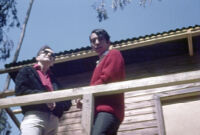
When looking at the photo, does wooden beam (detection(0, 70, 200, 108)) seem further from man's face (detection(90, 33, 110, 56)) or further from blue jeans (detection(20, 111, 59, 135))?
man's face (detection(90, 33, 110, 56))

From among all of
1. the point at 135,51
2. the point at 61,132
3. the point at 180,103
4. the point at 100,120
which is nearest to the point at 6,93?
the point at 61,132

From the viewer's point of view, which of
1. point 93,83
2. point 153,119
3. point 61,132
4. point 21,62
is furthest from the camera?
point 21,62

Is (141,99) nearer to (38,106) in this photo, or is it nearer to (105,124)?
(38,106)

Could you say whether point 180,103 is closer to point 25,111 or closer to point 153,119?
point 153,119

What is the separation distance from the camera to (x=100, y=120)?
106 inches

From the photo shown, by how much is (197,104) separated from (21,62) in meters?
4.88

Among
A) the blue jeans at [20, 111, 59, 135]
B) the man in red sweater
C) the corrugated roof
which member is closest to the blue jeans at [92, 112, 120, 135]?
the man in red sweater

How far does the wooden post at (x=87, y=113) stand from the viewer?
8.59 feet

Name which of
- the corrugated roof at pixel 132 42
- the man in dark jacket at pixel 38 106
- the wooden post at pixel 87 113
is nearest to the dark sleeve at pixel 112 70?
the wooden post at pixel 87 113

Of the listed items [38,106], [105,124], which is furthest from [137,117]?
[105,124]

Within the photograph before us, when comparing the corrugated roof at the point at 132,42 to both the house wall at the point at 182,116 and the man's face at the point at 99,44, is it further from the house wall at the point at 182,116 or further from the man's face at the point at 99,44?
the man's face at the point at 99,44

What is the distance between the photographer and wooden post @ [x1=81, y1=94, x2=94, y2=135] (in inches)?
103

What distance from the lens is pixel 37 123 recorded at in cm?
312

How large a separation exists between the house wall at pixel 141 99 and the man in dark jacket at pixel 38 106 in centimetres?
192
